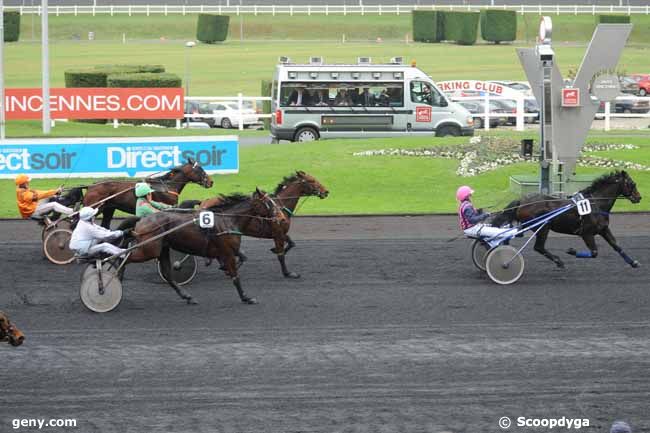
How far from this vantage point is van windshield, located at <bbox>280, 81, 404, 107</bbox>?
29.3 m

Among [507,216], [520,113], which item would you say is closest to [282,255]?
[507,216]

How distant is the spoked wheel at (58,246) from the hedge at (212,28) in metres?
51.6

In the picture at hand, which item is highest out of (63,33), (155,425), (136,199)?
(63,33)

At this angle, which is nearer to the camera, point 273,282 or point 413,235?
point 273,282

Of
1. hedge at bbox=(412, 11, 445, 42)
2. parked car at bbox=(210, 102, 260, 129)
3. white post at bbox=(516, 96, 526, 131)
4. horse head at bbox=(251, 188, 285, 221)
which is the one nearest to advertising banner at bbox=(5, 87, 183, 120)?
parked car at bbox=(210, 102, 260, 129)

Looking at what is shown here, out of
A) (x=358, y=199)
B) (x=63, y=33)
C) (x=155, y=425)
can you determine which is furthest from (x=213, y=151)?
(x=63, y=33)

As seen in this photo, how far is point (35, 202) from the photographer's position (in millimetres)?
16078

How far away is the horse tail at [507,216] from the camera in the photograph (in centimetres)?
1454

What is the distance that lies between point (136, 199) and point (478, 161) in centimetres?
995

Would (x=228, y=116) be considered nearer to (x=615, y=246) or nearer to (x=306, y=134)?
(x=306, y=134)

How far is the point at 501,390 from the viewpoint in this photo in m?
9.73

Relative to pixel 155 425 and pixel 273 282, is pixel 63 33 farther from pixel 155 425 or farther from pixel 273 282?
pixel 155 425

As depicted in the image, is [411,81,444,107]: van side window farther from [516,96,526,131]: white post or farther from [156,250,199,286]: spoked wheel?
[156,250,199,286]: spoked wheel

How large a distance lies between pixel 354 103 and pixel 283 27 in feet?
137
